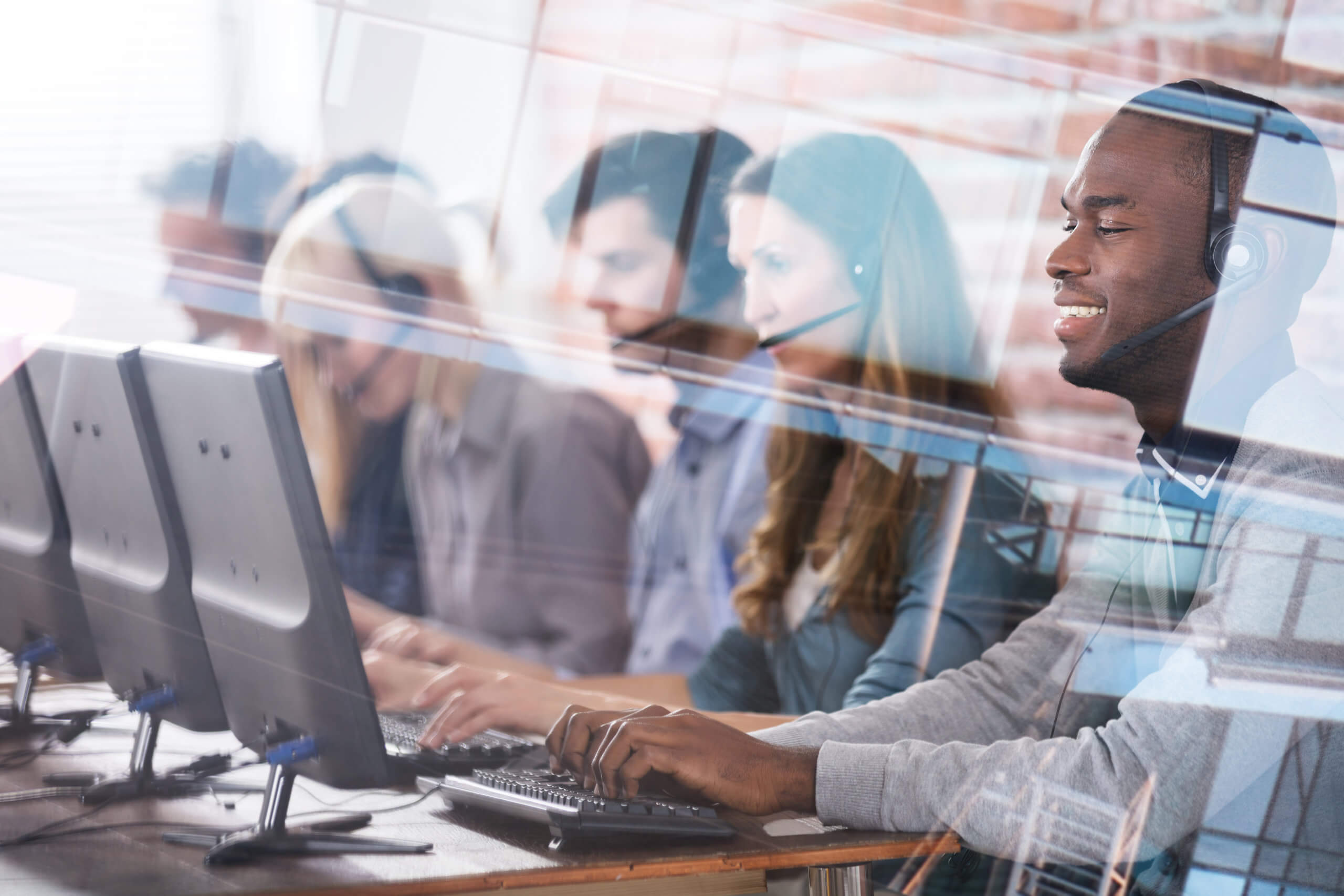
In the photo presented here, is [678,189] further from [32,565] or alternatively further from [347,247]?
[32,565]

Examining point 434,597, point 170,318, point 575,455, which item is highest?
point 170,318

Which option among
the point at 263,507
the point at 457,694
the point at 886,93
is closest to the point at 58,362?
the point at 263,507

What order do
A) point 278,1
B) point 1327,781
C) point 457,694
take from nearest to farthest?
point 1327,781 < point 457,694 < point 278,1

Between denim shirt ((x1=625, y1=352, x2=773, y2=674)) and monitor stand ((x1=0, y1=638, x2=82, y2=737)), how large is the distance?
0.88 metres

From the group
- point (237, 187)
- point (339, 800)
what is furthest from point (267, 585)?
point (237, 187)

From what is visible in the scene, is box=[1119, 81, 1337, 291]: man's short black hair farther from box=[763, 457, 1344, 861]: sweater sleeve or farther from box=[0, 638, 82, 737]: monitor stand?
box=[0, 638, 82, 737]: monitor stand

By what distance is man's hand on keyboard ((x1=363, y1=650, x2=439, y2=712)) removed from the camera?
956mm

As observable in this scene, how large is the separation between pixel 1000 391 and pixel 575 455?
67 cm

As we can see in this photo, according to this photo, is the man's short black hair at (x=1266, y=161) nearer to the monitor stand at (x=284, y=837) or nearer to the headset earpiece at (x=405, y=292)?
the monitor stand at (x=284, y=837)

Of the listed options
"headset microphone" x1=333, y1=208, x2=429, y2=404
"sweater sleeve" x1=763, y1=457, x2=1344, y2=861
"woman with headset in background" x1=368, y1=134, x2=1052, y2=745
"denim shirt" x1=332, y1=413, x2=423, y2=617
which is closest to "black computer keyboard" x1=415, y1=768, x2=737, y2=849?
"sweater sleeve" x1=763, y1=457, x2=1344, y2=861

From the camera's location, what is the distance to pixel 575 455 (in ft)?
5.88

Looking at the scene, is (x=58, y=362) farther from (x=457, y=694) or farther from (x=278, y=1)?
(x=278, y=1)

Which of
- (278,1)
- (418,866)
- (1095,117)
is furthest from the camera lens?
(278,1)

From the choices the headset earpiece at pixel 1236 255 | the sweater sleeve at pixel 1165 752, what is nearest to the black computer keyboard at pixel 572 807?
the sweater sleeve at pixel 1165 752
